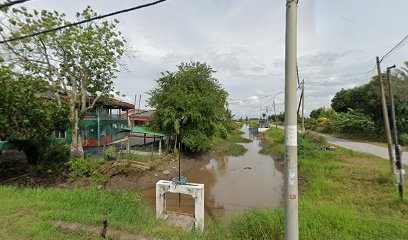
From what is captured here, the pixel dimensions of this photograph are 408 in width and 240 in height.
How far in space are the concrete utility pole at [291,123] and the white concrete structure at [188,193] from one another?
4.66 metres

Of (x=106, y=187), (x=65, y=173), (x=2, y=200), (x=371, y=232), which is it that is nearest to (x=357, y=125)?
(x=371, y=232)

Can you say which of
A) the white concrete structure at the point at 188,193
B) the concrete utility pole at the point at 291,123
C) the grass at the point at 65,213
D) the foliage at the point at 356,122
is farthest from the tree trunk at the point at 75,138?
the foliage at the point at 356,122

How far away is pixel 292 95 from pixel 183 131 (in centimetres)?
1568

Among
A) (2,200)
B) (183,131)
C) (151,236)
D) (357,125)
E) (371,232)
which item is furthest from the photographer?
(357,125)

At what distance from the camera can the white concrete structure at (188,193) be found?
7.39 metres

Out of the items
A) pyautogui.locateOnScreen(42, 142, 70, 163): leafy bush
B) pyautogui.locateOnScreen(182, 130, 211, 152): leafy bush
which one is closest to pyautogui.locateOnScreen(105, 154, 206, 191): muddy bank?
pyautogui.locateOnScreen(182, 130, 211, 152): leafy bush

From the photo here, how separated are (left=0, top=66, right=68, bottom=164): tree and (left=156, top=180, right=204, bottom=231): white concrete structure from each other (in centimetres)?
686

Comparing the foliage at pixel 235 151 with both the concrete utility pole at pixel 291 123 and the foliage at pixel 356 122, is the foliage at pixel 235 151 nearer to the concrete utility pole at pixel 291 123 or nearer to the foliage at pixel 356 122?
the foliage at pixel 356 122

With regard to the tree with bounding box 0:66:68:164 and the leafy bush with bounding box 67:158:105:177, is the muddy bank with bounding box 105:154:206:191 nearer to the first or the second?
the leafy bush with bounding box 67:158:105:177

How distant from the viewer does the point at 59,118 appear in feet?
39.2

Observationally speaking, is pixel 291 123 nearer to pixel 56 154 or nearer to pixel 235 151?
pixel 56 154

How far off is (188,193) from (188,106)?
10618 millimetres

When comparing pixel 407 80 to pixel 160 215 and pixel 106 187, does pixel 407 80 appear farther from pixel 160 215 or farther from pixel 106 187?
pixel 106 187

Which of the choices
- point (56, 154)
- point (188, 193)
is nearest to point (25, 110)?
point (56, 154)
